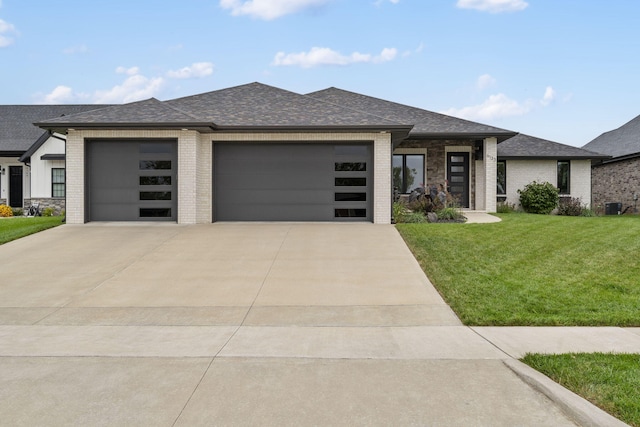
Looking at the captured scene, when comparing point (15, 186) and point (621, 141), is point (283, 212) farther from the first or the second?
point (621, 141)

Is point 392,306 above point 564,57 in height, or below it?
below

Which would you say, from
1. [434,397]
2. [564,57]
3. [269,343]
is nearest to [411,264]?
[269,343]

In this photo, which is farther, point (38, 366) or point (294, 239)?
point (294, 239)

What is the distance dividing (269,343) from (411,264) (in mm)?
5020

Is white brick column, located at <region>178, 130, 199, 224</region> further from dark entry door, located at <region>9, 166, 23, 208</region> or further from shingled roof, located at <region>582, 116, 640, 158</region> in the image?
shingled roof, located at <region>582, 116, 640, 158</region>

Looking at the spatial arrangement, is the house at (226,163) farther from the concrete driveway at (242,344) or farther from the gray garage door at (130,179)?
the concrete driveway at (242,344)

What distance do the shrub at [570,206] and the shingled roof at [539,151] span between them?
2.03 metres

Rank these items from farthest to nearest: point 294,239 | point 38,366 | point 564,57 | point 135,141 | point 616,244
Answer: point 564,57, point 135,141, point 294,239, point 616,244, point 38,366

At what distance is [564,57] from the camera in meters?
18.0

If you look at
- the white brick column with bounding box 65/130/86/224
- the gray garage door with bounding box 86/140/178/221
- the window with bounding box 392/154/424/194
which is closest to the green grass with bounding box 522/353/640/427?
the gray garage door with bounding box 86/140/178/221

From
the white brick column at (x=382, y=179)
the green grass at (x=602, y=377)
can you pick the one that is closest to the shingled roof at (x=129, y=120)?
the white brick column at (x=382, y=179)

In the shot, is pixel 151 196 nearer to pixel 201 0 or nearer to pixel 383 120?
pixel 201 0

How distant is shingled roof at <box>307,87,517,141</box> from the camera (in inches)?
728

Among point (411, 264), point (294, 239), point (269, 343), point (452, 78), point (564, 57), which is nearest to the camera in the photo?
point (269, 343)
